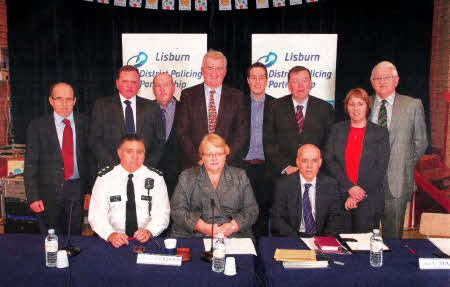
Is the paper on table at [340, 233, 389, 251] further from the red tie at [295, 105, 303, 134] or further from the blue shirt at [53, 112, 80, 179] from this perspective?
the blue shirt at [53, 112, 80, 179]

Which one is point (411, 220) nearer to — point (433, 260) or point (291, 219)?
point (291, 219)

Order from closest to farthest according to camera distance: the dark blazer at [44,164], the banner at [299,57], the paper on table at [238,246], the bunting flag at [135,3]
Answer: the paper on table at [238,246] → the dark blazer at [44,164] → the banner at [299,57] → the bunting flag at [135,3]

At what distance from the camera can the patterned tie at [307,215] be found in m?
2.62

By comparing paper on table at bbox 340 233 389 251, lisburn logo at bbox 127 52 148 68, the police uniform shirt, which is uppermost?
lisburn logo at bbox 127 52 148 68

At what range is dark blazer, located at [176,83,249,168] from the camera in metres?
3.24

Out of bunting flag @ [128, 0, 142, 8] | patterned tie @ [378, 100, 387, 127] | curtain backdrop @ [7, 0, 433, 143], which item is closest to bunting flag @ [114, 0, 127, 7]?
bunting flag @ [128, 0, 142, 8]

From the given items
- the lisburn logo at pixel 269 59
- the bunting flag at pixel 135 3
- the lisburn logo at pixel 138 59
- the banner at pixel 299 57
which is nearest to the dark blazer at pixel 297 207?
the banner at pixel 299 57

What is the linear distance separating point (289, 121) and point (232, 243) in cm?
146

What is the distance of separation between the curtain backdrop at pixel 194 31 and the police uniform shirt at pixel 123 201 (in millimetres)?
2398

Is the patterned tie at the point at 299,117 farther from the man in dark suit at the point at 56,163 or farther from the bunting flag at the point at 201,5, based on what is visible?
the bunting flag at the point at 201,5

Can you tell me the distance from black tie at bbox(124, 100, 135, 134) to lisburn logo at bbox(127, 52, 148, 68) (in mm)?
1128

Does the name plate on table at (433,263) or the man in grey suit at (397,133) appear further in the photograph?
the man in grey suit at (397,133)

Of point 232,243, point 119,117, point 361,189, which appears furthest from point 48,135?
point 361,189

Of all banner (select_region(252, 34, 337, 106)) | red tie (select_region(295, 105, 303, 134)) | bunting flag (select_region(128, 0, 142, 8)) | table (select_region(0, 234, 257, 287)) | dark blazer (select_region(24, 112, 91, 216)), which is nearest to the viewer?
table (select_region(0, 234, 257, 287))
